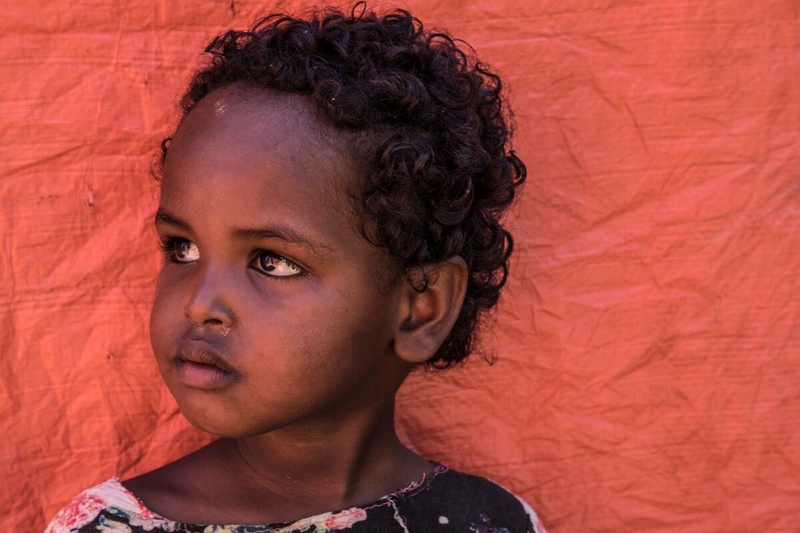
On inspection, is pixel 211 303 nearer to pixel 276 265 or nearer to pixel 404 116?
pixel 276 265

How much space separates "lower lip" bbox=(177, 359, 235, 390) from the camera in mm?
1323

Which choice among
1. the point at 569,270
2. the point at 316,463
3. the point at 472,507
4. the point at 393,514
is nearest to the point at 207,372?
the point at 316,463

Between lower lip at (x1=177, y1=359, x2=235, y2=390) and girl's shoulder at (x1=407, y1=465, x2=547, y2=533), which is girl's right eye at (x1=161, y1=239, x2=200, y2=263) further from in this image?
girl's shoulder at (x1=407, y1=465, x2=547, y2=533)

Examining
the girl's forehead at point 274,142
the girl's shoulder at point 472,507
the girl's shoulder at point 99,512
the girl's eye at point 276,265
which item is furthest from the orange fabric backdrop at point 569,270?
the girl's eye at point 276,265

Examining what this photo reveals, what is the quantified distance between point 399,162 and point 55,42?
73 centimetres

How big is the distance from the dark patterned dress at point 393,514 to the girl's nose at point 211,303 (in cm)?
37

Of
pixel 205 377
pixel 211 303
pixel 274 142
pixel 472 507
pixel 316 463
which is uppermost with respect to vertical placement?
pixel 274 142

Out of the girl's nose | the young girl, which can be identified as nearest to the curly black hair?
the young girl

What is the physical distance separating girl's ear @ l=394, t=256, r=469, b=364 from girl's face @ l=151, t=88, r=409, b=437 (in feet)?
0.31

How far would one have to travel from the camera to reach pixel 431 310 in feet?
4.98

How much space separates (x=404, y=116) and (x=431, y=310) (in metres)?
0.31

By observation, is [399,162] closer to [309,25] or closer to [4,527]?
[309,25]

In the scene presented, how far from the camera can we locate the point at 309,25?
151 cm

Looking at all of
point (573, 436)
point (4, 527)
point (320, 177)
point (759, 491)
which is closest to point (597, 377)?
point (573, 436)
